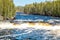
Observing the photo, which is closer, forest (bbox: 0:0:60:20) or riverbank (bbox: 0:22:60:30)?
riverbank (bbox: 0:22:60:30)

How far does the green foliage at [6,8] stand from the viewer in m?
31.9

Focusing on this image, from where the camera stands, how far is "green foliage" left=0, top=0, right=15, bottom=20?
3191cm

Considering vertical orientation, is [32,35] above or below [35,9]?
above

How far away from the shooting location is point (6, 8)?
32.3 meters

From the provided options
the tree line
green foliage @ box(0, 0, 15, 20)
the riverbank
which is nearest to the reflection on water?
the riverbank

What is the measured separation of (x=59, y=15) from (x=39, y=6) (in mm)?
23046

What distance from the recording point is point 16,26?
23.0m

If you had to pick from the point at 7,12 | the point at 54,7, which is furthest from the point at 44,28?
the point at 54,7

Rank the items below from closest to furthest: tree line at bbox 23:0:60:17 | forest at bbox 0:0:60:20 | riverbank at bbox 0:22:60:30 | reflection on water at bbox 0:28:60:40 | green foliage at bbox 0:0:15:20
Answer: reflection on water at bbox 0:28:60:40 → riverbank at bbox 0:22:60:30 → green foliage at bbox 0:0:15:20 → forest at bbox 0:0:60:20 → tree line at bbox 23:0:60:17

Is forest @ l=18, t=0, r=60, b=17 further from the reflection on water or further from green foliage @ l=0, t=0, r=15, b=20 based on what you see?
the reflection on water

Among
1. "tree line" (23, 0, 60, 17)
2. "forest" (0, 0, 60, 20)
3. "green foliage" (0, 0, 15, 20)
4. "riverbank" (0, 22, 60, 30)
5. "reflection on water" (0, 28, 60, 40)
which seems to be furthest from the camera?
"tree line" (23, 0, 60, 17)

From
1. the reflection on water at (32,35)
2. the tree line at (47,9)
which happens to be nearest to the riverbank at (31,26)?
the reflection on water at (32,35)

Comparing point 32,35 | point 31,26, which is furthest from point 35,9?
point 32,35

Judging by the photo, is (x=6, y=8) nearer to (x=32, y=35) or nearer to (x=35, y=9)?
(x=32, y=35)
